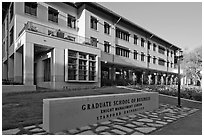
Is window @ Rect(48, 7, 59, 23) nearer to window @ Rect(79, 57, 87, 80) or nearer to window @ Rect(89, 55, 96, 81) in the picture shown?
window @ Rect(79, 57, 87, 80)

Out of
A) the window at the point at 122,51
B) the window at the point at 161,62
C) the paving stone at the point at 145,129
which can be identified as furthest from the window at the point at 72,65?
the window at the point at 161,62

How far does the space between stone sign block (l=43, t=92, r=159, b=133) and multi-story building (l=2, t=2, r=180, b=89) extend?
10.2 meters

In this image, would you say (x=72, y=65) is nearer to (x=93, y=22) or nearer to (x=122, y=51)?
(x=93, y=22)

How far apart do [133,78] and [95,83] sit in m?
12.7

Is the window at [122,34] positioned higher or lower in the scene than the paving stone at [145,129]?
higher

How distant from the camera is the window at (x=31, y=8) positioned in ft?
62.2

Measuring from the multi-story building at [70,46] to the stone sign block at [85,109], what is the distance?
33.6 feet

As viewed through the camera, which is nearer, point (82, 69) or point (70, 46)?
point (70, 46)

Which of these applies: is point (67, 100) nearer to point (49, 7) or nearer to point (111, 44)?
point (49, 7)

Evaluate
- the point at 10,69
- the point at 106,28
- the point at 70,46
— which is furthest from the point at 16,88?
the point at 106,28

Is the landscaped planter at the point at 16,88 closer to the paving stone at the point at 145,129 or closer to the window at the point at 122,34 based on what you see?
the paving stone at the point at 145,129

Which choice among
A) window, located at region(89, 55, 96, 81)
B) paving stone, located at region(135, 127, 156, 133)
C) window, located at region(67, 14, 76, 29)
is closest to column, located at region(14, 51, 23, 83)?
window, located at region(89, 55, 96, 81)

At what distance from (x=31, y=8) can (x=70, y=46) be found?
6.12 m

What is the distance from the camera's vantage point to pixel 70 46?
60.2 ft
